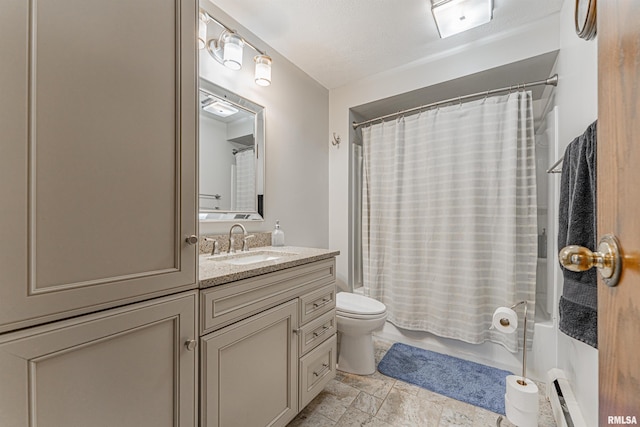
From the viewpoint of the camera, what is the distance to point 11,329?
1.83 ft

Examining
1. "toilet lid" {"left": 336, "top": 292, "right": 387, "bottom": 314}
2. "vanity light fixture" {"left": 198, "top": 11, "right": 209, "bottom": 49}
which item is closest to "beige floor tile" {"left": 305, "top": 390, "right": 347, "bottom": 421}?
"toilet lid" {"left": 336, "top": 292, "right": 387, "bottom": 314}

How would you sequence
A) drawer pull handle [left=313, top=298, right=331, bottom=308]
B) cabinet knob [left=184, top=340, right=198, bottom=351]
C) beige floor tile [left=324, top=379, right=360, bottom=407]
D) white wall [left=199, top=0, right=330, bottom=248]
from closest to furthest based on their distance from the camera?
cabinet knob [left=184, top=340, right=198, bottom=351] < drawer pull handle [left=313, top=298, right=331, bottom=308] < beige floor tile [left=324, top=379, right=360, bottom=407] < white wall [left=199, top=0, right=330, bottom=248]

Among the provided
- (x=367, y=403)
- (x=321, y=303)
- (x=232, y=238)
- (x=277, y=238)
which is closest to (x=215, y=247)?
(x=232, y=238)

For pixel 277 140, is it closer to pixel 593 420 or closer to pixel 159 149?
pixel 159 149

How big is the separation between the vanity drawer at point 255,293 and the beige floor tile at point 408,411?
2.21ft

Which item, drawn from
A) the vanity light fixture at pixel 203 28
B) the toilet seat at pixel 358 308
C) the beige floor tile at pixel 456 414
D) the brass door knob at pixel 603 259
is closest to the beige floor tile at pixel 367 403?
the beige floor tile at pixel 456 414

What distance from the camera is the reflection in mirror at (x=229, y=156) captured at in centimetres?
160

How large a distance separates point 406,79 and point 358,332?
205 centimetres

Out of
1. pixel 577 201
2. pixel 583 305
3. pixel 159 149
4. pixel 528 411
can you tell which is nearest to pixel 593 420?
pixel 528 411

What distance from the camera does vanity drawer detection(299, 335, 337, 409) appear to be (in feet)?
4.46

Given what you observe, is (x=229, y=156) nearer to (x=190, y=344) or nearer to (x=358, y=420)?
(x=190, y=344)

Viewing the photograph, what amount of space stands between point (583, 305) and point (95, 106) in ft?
5.53

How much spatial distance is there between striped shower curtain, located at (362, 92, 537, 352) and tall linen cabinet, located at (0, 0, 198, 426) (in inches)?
70.4

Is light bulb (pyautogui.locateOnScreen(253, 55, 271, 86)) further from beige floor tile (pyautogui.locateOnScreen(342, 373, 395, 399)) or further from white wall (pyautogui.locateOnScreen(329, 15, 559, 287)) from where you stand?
beige floor tile (pyautogui.locateOnScreen(342, 373, 395, 399))
